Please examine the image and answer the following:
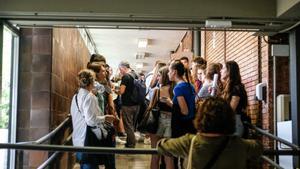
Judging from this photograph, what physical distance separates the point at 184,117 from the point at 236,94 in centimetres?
75

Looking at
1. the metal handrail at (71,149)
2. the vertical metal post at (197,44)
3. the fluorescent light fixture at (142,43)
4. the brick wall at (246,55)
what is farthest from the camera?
the fluorescent light fixture at (142,43)

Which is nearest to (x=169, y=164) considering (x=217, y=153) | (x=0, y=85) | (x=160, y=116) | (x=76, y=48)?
(x=160, y=116)

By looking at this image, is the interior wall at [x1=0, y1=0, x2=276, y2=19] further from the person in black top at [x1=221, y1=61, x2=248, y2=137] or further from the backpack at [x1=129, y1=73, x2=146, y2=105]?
the backpack at [x1=129, y1=73, x2=146, y2=105]

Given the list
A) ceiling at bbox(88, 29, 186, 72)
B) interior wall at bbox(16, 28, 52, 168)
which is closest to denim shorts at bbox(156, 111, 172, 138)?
interior wall at bbox(16, 28, 52, 168)

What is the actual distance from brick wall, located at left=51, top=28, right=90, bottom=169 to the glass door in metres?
0.49

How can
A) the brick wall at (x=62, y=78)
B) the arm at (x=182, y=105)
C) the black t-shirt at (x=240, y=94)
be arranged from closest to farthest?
the arm at (x=182, y=105) → the black t-shirt at (x=240, y=94) → the brick wall at (x=62, y=78)

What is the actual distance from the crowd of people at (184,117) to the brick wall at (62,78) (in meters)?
0.66

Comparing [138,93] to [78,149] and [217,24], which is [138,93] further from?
[78,149]

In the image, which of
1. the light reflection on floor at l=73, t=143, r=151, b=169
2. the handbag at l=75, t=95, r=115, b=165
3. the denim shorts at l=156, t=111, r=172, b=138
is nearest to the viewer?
the handbag at l=75, t=95, r=115, b=165

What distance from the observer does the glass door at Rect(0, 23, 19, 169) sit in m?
5.18

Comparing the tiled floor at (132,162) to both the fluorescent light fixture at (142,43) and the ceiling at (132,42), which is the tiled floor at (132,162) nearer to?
the ceiling at (132,42)

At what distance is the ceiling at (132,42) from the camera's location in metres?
12.8

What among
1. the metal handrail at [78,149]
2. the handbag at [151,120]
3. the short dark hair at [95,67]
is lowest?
the metal handrail at [78,149]

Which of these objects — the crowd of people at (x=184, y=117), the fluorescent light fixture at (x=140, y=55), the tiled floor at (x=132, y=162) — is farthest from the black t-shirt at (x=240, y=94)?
the fluorescent light fixture at (x=140, y=55)
